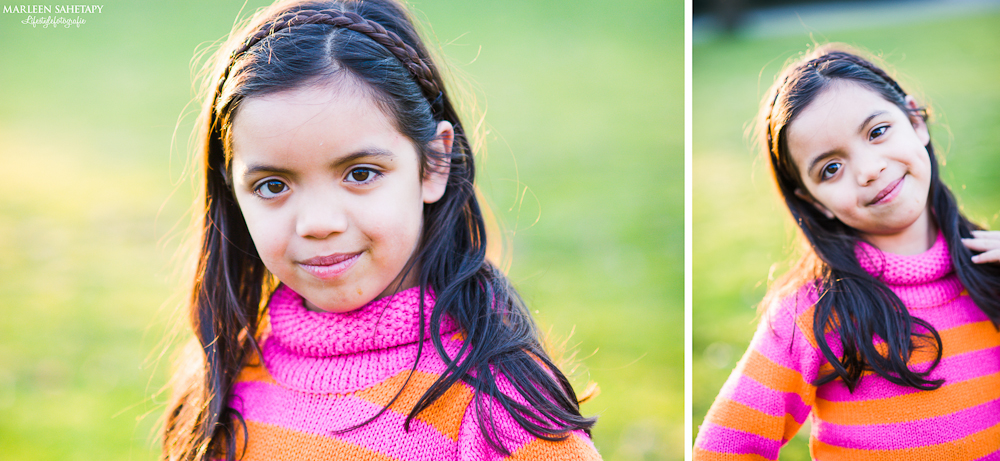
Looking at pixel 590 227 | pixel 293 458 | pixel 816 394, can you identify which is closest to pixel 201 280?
pixel 293 458

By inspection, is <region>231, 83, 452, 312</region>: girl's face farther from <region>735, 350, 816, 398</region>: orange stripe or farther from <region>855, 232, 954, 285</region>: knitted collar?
<region>855, 232, 954, 285</region>: knitted collar

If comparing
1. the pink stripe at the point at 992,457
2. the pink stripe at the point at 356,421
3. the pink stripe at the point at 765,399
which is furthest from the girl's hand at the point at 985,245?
the pink stripe at the point at 356,421

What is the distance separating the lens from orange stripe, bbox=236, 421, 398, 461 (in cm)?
147

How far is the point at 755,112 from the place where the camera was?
5.98 m

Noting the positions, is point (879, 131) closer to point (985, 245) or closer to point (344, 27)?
point (985, 245)

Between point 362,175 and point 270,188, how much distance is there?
194 millimetres

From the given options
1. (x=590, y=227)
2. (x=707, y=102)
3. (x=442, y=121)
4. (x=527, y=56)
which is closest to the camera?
(x=442, y=121)

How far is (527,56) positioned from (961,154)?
10.4 ft

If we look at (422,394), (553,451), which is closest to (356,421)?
(422,394)

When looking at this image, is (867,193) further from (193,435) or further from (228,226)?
(193,435)

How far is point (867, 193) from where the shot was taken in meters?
1.72

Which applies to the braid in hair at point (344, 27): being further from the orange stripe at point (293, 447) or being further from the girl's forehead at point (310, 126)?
the orange stripe at point (293, 447)

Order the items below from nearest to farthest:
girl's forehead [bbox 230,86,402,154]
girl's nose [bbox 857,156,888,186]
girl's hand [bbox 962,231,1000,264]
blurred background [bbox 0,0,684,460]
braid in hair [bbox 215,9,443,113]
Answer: girl's forehead [bbox 230,86,402,154], braid in hair [bbox 215,9,443,113], girl's nose [bbox 857,156,888,186], girl's hand [bbox 962,231,1000,264], blurred background [bbox 0,0,684,460]

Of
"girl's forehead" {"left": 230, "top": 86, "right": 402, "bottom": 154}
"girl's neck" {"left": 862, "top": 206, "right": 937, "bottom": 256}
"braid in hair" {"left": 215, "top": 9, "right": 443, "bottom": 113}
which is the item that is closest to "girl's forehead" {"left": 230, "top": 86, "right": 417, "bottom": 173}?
"girl's forehead" {"left": 230, "top": 86, "right": 402, "bottom": 154}
